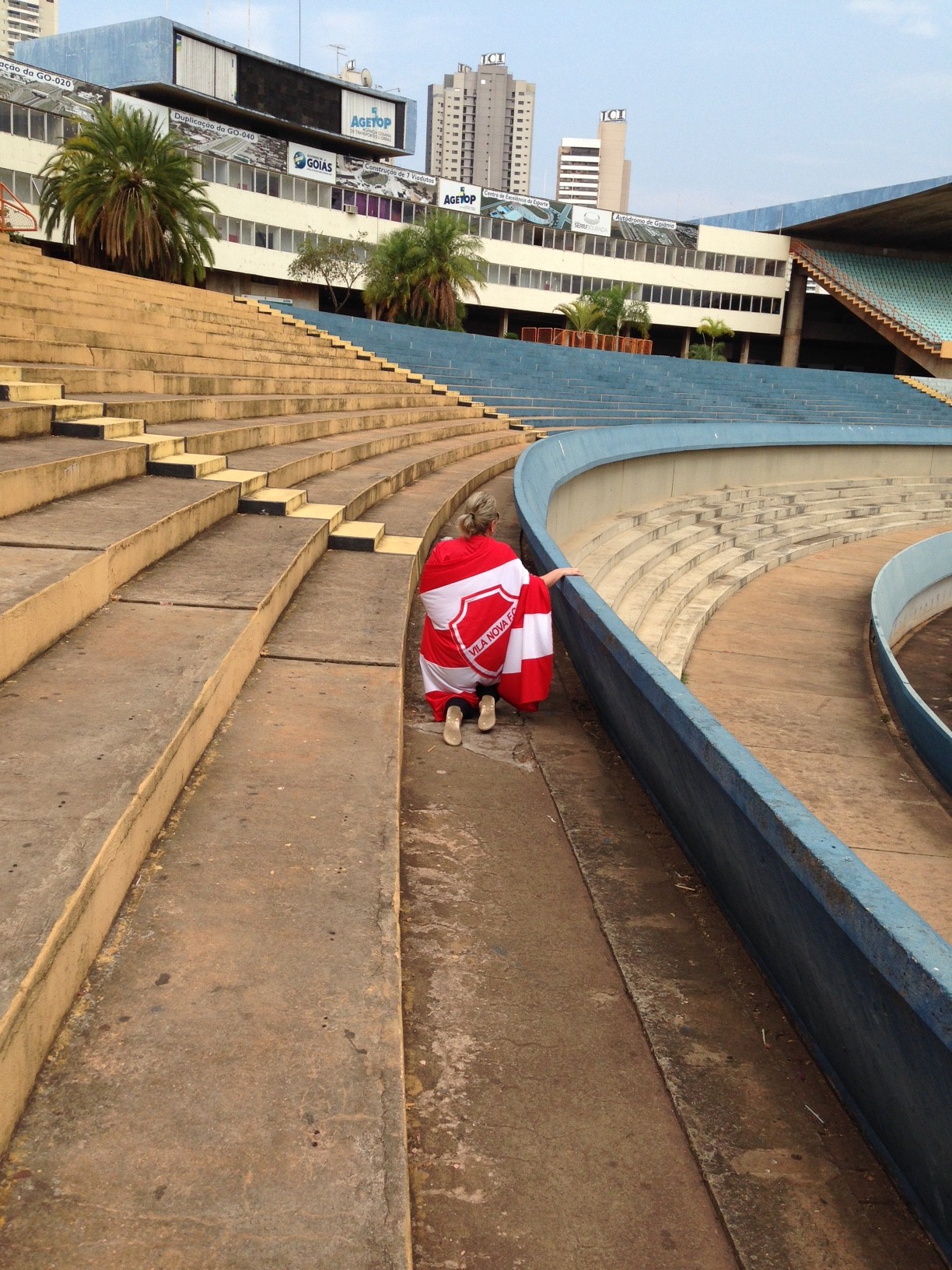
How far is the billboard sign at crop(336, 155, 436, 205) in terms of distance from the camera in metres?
55.4

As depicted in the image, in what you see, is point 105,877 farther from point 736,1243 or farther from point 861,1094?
point 861,1094

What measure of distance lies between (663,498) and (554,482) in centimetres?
757

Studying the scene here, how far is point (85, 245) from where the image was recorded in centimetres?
2862

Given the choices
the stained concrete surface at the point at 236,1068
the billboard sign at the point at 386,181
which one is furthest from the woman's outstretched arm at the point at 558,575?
the billboard sign at the point at 386,181

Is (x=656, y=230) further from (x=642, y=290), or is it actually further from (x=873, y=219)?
(x=873, y=219)

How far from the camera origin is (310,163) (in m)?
53.8

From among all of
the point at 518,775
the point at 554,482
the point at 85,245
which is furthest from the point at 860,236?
the point at 518,775

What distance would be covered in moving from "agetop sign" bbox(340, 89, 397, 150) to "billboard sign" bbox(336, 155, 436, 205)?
12081 mm

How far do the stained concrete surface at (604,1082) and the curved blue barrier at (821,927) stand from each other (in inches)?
4.8

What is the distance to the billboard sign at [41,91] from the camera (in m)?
42.8

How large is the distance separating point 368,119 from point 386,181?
53.9ft

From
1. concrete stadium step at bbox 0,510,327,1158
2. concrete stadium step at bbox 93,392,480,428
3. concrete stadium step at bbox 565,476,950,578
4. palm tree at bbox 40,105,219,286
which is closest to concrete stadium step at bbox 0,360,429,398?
concrete stadium step at bbox 93,392,480,428

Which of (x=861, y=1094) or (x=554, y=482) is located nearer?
(x=861, y=1094)

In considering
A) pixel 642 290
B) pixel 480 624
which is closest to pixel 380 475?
pixel 480 624
